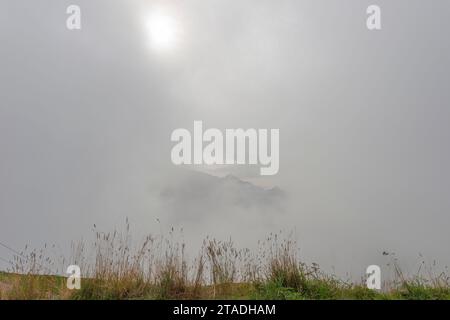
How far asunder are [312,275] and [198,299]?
2054 millimetres

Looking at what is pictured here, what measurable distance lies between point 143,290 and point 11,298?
1.77 meters

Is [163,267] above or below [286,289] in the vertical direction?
above
